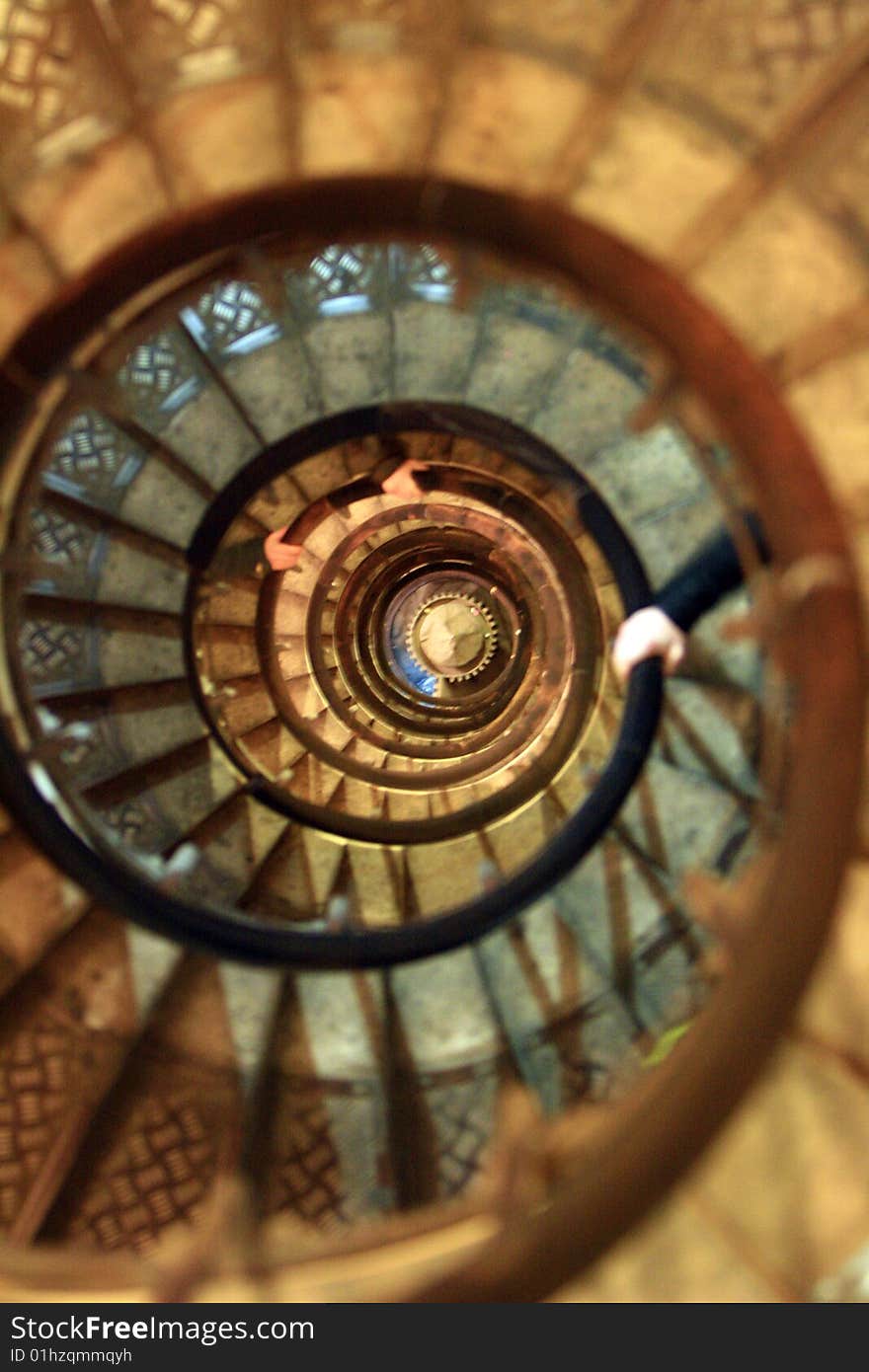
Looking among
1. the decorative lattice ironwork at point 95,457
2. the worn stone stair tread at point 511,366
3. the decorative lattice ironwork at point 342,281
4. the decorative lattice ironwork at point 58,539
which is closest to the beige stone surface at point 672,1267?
the worn stone stair tread at point 511,366

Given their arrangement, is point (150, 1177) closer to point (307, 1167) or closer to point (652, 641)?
point (307, 1167)

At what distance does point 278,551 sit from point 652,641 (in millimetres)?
3060

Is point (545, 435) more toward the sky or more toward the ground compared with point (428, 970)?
more toward the sky

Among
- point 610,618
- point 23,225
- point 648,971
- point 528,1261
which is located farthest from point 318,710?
point 528,1261

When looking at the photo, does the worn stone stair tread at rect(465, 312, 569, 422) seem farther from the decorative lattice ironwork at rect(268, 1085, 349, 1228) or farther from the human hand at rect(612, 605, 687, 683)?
the decorative lattice ironwork at rect(268, 1085, 349, 1228)

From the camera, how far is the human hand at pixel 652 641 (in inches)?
191

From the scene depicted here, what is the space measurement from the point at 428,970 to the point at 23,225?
11.7ft

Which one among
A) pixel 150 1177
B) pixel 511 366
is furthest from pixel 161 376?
pixel 150 1177

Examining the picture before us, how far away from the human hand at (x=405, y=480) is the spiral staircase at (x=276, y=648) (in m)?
0.10

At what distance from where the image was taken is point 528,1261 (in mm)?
2900

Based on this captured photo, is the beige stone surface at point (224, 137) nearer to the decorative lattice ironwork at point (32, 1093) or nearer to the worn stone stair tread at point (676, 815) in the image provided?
the worn stone stair tread at point (676, 815)

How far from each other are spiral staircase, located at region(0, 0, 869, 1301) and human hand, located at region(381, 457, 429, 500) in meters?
0.10

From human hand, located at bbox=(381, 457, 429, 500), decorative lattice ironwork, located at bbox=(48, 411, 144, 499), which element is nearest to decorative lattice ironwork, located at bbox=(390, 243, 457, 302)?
human hand, located at bbox=(381, 457, 429, 500)

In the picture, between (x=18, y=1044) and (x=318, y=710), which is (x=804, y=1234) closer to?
(x=18, y=1044)
